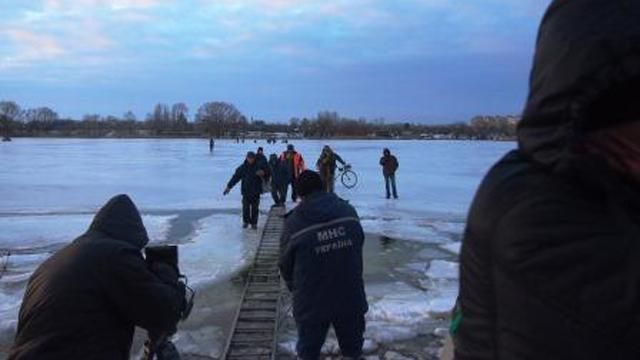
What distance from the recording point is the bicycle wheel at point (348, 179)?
27.3 meters

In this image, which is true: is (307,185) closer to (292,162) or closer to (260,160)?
(260,160)

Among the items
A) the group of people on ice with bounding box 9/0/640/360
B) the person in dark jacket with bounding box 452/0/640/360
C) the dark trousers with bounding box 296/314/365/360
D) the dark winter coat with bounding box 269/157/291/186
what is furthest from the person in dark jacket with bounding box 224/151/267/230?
the person in dark jacket with bounding box 452/0/640/360

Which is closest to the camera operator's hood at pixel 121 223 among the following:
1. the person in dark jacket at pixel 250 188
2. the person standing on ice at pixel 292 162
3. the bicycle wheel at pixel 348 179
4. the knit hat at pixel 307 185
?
the knit hat at pixel 307 185

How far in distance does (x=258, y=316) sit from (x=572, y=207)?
292 inches

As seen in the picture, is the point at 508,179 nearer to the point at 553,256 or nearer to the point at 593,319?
the point at 553,256

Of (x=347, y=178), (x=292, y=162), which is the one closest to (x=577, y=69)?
(x=292, y=162)

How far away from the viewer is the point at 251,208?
16.4 metres

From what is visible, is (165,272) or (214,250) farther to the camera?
(214,250)

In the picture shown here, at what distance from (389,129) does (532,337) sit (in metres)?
174

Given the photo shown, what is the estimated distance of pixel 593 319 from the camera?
3.88 ft

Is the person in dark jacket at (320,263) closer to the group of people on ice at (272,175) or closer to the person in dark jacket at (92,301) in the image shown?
the person in dark jacket at (92,301)

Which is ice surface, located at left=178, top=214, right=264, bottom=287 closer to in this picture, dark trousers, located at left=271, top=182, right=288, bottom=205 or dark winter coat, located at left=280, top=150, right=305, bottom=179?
dark trousers, located at left=271, top=182, right=288, bottom=205

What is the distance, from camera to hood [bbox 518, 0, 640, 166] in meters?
1.21

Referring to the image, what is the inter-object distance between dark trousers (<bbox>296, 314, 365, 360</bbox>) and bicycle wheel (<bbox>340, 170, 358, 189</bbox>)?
21.3 metres
